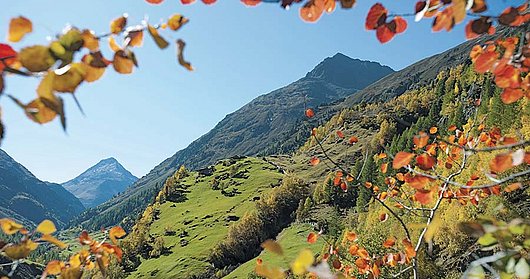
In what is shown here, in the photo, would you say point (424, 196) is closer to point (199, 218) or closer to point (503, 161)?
point (503, 161)

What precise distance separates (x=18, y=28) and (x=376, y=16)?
1640 mm

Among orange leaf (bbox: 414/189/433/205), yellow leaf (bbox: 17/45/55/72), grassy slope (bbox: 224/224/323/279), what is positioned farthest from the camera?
grassy slope (bbox: 224/224/323/279)

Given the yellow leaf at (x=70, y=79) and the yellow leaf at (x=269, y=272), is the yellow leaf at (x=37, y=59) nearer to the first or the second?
the yellow leaf at (x=70, y=79)

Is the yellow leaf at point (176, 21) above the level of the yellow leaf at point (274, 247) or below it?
above

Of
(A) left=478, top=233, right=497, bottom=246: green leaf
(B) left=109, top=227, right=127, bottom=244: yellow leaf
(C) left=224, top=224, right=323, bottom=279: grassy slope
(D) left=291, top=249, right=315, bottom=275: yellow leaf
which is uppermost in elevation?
(B) left=109, top=227, right=127, bottom=244: yellow leaf

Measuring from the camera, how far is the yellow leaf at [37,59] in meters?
1.40

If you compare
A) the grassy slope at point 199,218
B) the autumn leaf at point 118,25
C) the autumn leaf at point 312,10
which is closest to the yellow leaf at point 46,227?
the autumn leaf at point 118,25

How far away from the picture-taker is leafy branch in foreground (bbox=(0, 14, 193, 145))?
1.41 m

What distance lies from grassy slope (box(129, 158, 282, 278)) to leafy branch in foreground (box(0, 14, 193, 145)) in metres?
87.5

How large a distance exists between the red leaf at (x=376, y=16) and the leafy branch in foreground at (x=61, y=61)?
1001 mm

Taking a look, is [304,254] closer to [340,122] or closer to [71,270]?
[71,270]

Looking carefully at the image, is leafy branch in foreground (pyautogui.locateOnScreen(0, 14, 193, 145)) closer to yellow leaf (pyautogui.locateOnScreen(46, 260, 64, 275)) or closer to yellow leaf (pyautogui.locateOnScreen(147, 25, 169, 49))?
yellow leaf (pyautogui.locateOnScreen(147, 25, 169, 49))

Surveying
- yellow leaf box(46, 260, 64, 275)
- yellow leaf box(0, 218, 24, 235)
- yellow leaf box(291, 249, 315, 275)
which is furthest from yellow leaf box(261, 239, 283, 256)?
yellow leaf box(46, 260, 64, 275)

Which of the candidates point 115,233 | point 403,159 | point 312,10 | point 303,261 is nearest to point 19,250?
point 115,233
